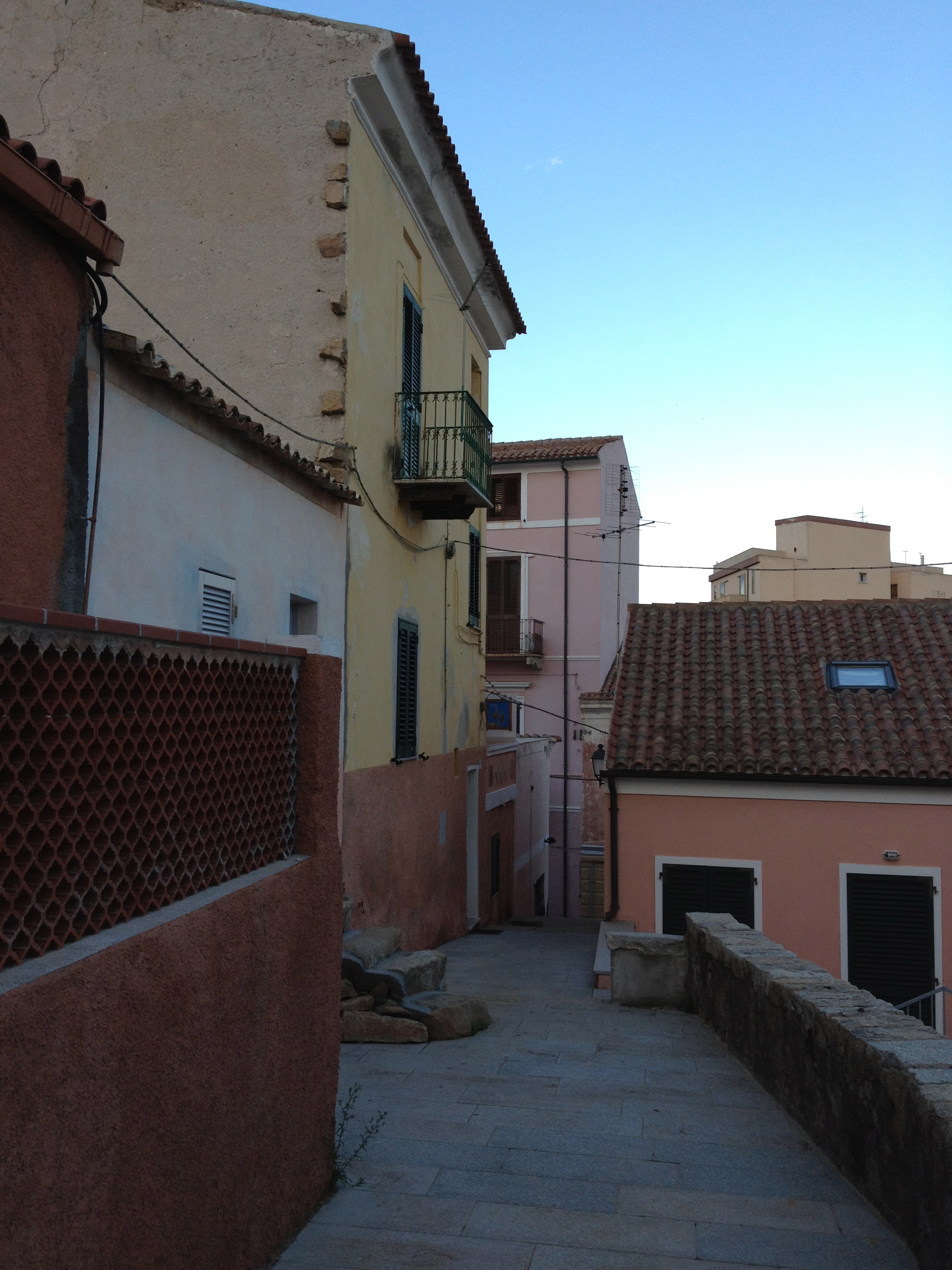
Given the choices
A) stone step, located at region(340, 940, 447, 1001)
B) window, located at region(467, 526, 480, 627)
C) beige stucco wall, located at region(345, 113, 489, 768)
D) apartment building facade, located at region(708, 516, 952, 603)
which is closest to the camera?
stone step, located at region(340, 940, 447, 1001)

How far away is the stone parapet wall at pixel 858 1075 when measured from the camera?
4027mm

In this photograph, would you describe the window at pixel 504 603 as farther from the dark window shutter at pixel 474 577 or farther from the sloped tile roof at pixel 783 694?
the sloped tile roof at pixel 783 694

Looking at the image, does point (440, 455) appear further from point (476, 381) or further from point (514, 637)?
point (514, 637)

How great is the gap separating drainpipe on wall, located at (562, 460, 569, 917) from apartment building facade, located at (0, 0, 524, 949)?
17.3 m

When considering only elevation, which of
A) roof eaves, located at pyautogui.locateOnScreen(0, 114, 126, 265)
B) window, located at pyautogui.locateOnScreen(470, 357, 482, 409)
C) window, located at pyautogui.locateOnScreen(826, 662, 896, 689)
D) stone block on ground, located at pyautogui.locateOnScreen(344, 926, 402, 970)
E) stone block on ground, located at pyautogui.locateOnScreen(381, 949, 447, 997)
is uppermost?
window, located at pyautogui.locateOnScreen(470, 357, 482, 409)

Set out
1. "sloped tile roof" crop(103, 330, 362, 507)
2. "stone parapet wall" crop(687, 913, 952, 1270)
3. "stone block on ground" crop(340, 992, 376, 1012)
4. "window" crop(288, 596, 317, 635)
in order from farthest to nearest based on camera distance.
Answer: "window" crop(288, 596, 317, 635), "stone block on ground" crop(340, 992, 376, 1012), "sloped tile roof" crop(103, 330, 362, 507), "stone parapet wall" crop(687, 913, 952, 1270)

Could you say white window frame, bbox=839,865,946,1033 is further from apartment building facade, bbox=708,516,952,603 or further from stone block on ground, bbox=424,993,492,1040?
apartment building facade, bbox=708,516,952,603

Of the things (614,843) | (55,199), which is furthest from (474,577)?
(55,199)

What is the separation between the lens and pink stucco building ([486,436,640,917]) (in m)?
29.8

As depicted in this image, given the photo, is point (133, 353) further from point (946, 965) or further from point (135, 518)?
point (946, 965)

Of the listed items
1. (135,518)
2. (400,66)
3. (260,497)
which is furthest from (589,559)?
(135,518)

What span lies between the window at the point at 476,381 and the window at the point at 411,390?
3935 mm

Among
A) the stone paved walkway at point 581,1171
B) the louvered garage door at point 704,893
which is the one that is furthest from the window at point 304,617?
the louvered garage door at point 704,893

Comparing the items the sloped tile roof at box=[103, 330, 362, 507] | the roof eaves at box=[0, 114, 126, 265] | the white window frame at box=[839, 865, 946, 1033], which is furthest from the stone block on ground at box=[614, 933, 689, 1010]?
the roof eaves at box=[0, 114, 126, 265]
